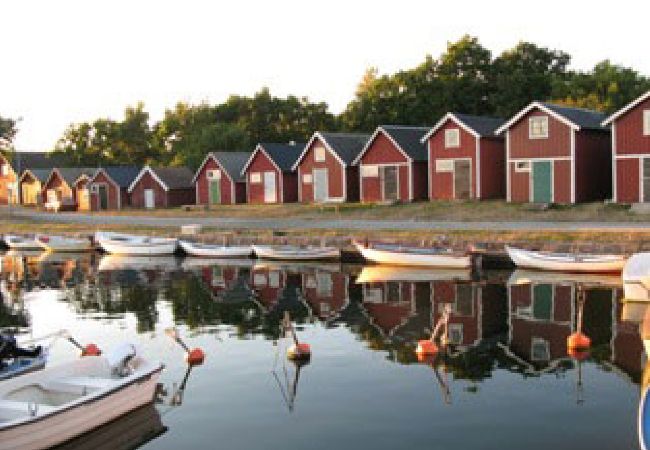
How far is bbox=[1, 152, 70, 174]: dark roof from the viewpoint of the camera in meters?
106

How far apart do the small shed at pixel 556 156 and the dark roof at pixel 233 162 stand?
86.8ft

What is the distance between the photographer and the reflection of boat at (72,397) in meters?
15.5

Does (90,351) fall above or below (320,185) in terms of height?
below

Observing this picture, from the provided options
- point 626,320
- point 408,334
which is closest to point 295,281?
point 408,334

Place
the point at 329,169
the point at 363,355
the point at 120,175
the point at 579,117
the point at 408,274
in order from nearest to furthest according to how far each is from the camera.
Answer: the point at 363,355, the point at 408,274, the point at 579,117, the point at 329,169, the point at 120,175

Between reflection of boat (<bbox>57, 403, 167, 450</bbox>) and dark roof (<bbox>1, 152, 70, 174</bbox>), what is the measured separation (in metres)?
91.8

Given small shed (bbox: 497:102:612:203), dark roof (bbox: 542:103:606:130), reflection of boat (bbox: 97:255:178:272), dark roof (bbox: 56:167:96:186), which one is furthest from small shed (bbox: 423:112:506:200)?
dark roof (bbox: 56:167:96:186)

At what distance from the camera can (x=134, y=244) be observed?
49.8 m

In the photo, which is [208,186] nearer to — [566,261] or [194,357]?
[566,261]

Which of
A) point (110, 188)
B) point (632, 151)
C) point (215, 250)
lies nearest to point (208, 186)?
point (110, 188)

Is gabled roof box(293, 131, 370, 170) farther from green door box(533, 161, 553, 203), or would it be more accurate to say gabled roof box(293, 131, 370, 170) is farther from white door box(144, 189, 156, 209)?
white door box(144, 189, 156, 209)

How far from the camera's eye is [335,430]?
671 inches

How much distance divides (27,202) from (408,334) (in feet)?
259

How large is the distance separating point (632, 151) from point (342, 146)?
910 inches
